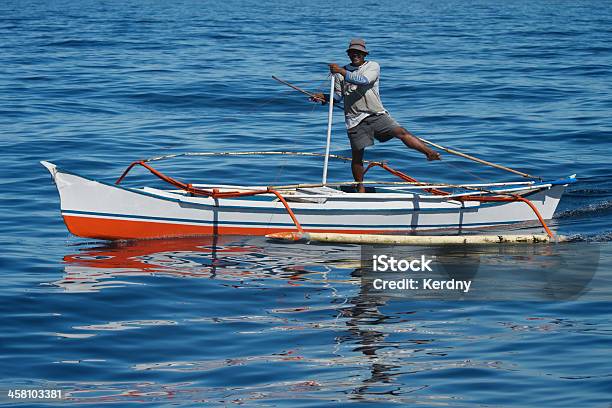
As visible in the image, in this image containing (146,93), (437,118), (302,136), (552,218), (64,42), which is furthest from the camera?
(64,42)

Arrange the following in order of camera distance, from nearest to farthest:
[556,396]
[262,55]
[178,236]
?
[556,396], [178,236], [262,55]

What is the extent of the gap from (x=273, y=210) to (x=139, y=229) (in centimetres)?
189

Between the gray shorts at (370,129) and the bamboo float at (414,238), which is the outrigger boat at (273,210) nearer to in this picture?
the bamboo float at (414,238)

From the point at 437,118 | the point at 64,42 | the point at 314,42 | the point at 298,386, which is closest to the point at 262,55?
the point at 314,42

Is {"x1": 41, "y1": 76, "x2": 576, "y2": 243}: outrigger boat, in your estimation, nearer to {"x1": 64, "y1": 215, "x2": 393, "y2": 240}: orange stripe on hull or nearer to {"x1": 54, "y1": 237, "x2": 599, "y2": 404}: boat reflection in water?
{"x1": 64, "y1": 215, "x2": 393, "y2": 240}: orange stripe on hull

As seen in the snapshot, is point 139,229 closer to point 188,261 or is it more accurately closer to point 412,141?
point 188,261

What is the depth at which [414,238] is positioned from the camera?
14.2 meters

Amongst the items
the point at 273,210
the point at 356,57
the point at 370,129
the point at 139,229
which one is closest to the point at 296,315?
the point at 273,210

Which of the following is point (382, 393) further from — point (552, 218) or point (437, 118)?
point (437, 118)

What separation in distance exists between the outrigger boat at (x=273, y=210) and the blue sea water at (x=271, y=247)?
281 mm

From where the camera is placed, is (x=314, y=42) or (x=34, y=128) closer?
(x=34, y=128)

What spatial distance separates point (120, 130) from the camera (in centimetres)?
2358

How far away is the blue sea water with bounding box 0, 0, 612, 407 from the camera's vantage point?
991cm

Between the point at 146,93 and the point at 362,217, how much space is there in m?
14.5
